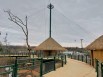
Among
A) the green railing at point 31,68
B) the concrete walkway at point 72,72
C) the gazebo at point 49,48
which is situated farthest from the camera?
the gazebo at point 49,48

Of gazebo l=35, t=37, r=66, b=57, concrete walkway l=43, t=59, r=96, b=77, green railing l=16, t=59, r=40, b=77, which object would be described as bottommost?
concrete walkway l=43, t=59, r=96, b=77

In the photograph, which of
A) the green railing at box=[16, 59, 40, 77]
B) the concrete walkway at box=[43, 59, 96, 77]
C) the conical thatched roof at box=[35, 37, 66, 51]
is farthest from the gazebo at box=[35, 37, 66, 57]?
the green railing at box=[16, 59, 40, 77]

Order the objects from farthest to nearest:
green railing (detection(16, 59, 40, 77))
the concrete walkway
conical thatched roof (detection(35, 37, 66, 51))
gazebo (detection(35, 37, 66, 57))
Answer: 1. conical thatched roof (detection(35, 37, 66, 51))
2. gazebo (detection(35, 37, 66, 57))
3. the concrete walkway
4. green railing (detection(16, 59, 40, 77))

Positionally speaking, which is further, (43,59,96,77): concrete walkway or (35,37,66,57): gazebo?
(35,37,66,57): gazebo

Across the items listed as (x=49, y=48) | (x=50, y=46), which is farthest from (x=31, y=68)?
(x=50, y=46)

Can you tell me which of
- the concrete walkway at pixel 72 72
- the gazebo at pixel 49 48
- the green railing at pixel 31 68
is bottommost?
the concrete walkway at pixel 72 72

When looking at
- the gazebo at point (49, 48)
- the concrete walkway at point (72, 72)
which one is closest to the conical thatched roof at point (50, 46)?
the gazebo at point (49, 48)

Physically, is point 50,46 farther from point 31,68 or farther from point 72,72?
point 31,68

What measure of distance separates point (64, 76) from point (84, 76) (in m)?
1.61

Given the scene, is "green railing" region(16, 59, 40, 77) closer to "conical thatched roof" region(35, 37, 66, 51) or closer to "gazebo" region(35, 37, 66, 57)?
"gazebo" region(35, 37, 66, 57)

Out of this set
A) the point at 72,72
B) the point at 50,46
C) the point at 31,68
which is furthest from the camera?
the point at 50,46

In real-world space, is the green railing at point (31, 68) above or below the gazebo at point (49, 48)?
below

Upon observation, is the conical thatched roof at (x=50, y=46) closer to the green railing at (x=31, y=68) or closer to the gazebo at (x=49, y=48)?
the gazebo at (x=49, y=48)

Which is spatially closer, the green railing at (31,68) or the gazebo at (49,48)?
the green railing at (31,68)
